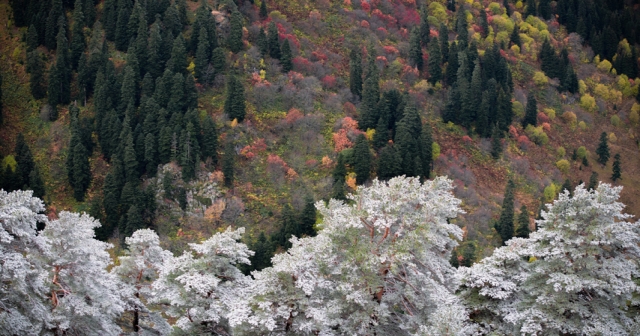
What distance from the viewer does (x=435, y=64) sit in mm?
105000

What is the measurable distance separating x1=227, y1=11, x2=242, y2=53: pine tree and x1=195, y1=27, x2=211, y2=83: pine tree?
463 centimetres

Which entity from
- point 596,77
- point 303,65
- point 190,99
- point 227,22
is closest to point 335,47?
point 303,65

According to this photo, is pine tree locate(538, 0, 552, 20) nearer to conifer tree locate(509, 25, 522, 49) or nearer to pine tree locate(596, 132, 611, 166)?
conifer tree locate(509, 25, 522, 49)

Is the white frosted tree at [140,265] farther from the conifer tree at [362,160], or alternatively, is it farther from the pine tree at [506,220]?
the pine tree at [506,220]

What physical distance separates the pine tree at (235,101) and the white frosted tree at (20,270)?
177 ft

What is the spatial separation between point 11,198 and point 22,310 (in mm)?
4962

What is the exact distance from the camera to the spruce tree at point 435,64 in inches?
4136

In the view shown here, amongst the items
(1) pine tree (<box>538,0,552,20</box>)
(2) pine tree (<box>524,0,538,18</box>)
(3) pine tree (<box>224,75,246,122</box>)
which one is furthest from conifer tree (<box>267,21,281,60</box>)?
(1) pine tree (<box>538,0,552,20</box>)

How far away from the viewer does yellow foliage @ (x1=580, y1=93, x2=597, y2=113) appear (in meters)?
120

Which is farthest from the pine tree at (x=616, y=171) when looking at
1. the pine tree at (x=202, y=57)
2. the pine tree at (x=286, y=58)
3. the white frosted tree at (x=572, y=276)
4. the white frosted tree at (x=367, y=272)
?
the white frosted tree at (x=367, y=272)

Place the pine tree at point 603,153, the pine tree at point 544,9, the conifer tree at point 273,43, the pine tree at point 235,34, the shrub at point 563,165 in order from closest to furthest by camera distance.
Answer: the pine tree at point 235,34 → the conifer tree at point 273,43 → the shrub at point 563,165 → the pine tree at point 603,153 → the pine tree at point 544,9

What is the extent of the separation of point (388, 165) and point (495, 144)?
24141 mm

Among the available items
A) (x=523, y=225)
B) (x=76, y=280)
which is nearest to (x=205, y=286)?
(x=76, y=280)

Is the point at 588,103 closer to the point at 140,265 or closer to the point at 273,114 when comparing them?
the point at 273,114
